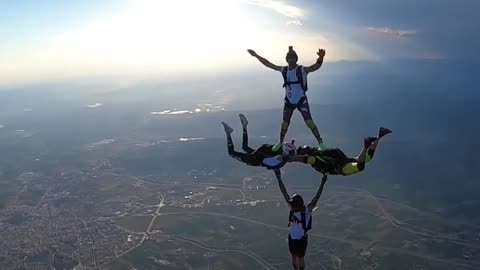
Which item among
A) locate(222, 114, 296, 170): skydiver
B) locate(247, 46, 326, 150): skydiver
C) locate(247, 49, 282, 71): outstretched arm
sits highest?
locate(247, 49, 282, 71): outstretched arm

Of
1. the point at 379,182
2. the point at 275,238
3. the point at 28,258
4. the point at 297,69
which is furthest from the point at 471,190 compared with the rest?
the point at 297,69

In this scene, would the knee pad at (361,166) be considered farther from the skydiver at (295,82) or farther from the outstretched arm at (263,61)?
the outstretched arm at (263,61)

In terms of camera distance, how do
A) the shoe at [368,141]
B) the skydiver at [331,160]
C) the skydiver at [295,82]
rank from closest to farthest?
the shoe at [368,141], the skydiver at [331,160], the skydiver at [295,82]

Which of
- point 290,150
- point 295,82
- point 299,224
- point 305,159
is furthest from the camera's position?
point 295,82

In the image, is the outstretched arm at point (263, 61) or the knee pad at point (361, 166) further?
the outstretched arm at point (263, 61)

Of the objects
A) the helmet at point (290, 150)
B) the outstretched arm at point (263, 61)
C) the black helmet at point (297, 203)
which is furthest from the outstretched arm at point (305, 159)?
the outstretched arm at point (263, 61)

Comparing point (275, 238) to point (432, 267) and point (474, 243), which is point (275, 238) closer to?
point (432, 267)

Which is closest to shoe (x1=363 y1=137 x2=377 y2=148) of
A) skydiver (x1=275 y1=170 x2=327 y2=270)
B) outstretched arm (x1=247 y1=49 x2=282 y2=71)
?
skydiver (x1=275 y1=170 x2=327 y2=270)

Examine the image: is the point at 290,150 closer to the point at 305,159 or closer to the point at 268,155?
the point at 305,159

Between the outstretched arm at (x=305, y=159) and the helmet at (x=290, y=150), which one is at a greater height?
the helmet at (x=290, y=150)

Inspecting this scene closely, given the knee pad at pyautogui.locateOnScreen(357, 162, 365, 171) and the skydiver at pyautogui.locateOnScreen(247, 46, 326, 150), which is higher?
the skydiver at pyautogui.locateOnScreen(247, 46, 326, 150)

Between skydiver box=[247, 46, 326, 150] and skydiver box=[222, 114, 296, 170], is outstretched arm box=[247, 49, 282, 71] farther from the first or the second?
skydiver box=[222, 114, 296, 170]

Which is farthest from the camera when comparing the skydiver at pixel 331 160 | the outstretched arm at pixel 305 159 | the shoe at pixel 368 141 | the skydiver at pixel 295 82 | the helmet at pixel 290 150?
the skydiver at pixel 295 82

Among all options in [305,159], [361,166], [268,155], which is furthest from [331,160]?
[268,155]
